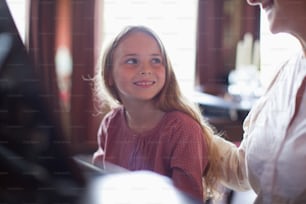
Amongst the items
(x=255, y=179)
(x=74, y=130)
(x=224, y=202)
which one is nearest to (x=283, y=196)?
(x=255, y=179)

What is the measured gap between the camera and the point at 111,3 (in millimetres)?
584

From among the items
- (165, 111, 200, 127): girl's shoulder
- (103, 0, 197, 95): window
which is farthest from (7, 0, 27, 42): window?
(165, 111, 200, 127): girl's shoulder

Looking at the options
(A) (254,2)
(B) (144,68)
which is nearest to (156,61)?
(B) (144,68)

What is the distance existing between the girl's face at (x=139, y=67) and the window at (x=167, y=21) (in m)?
0.02

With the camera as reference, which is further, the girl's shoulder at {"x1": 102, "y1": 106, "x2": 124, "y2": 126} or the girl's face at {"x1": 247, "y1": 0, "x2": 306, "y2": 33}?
the girl's shoulder at {"x1": 102, "y1": 106, "x2": 124, "y2": 126}

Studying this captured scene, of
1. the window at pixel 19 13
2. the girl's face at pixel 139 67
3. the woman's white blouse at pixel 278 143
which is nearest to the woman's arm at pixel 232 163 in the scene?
the woman's white blouse at pixel 278 143

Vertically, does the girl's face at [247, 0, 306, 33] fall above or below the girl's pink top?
above

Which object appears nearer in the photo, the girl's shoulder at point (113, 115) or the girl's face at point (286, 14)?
the girl's face at point (286, 14)

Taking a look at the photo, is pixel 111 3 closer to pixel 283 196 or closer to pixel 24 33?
pixel 24 33

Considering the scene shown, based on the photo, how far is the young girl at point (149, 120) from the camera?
57cm

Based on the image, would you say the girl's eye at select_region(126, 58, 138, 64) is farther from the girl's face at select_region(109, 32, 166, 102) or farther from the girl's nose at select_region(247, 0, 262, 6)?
the girl's nose at select_region(247, 0, 262, 6)

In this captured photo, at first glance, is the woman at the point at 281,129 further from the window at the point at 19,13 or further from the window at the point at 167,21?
the window at the point at 19,13

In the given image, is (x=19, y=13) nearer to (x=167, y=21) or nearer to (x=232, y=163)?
(x=167, y=21)

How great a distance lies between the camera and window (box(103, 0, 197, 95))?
22.5 inches
